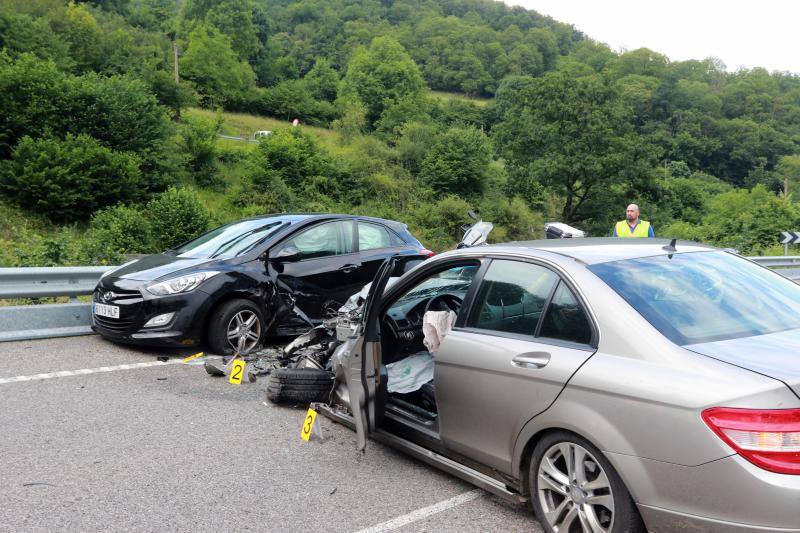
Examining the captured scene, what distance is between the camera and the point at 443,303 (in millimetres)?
5090

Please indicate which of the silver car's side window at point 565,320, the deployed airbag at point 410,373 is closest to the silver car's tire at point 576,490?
the silver car's side window at point 565,320

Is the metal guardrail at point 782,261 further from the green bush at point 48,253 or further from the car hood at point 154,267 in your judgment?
the green bush at point 48,253

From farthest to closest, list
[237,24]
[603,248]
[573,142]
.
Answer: [237,24], [573,142], [603,248]

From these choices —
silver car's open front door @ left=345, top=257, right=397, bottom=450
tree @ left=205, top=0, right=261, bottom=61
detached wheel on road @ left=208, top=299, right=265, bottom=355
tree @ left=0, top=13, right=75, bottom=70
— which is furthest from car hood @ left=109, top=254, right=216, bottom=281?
tree @ left=205, top=0, right=261, bottom=61

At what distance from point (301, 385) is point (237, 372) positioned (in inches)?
46.8

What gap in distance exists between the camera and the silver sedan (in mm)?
2494

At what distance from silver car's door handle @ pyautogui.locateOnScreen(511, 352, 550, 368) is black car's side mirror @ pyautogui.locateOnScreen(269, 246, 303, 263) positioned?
4485mm

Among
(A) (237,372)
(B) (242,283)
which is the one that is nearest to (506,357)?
(A) (237,372)

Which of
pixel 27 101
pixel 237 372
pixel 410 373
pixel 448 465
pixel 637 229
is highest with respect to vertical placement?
pixel 27 101

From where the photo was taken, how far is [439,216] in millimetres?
46656

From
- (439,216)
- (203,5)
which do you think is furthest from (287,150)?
(203,5)

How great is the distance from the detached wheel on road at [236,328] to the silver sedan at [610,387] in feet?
9.95

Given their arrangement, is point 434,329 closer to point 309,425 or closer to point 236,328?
point 309,425

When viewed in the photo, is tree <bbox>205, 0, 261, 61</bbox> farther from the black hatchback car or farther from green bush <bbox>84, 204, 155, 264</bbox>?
the black hatchback car
